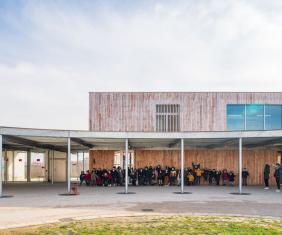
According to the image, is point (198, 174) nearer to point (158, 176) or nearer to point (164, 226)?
point (158, 176)

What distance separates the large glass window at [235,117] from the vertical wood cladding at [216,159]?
1.83m

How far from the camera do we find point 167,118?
27891 mm

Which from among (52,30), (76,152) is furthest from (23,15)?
(76,152)

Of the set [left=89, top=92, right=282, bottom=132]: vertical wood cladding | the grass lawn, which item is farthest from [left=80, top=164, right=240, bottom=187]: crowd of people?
the grass lawn

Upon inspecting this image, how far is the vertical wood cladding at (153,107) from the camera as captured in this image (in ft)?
91.2

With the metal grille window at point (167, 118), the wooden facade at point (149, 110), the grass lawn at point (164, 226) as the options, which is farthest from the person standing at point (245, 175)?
the grass lawn at point (164, 226)

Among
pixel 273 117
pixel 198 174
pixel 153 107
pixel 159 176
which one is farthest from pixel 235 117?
pixel 159 176

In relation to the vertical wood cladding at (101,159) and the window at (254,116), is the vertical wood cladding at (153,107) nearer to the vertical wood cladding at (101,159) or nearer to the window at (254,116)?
the window at (254,116)

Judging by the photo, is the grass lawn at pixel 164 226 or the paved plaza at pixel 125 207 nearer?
the grass lawn at pixel 164 226

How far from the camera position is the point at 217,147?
85.6ft

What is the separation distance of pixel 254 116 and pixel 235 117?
4.18ft

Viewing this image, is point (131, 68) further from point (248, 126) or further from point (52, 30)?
point (248, 126)

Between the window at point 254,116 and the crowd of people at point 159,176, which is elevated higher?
the window at point 254,116

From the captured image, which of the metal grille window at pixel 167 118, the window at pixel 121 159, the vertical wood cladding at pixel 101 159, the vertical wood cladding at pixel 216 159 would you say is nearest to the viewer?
the vertical wood cladding at pixel 216 159
